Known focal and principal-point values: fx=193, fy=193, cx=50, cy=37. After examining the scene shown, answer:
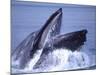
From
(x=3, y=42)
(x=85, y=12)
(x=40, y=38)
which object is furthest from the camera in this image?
(x=85, y=12)

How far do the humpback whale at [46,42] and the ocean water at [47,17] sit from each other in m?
0.04

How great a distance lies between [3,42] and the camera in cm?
173

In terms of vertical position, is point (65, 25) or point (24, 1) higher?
point (24, 1)

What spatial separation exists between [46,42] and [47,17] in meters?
0.24

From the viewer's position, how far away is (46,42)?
187 centimetres

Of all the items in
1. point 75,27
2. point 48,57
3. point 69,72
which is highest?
point 75,27

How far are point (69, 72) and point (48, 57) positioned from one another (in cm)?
27

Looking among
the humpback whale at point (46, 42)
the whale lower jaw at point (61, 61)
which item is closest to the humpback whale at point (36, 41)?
the humpback whale at point (46, 42)

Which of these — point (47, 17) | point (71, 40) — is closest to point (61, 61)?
point (71, 40)

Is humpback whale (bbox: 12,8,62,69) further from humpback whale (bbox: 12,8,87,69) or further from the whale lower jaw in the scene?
the whale lower jaw

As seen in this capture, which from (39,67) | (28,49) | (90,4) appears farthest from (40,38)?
(90,4)

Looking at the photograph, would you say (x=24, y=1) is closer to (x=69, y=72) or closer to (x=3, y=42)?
(x=3, y=42)

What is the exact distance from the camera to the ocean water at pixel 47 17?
69.7 inches

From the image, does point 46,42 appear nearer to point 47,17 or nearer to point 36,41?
point 36,41
